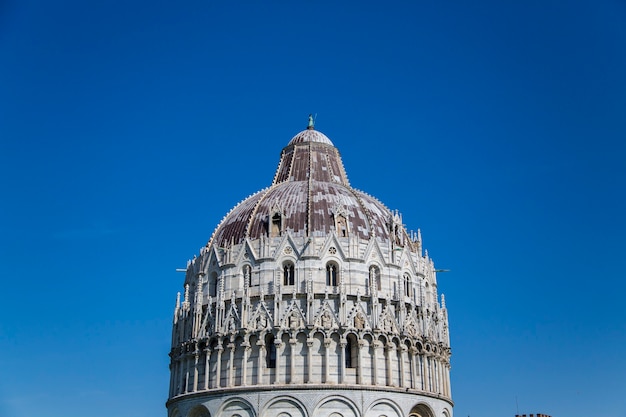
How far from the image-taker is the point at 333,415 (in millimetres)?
51594

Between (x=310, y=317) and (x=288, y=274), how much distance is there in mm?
4468

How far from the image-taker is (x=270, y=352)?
177 ft

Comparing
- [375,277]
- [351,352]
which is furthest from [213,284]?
[375,277]

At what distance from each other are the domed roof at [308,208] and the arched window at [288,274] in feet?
8.70

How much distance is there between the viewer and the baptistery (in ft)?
173

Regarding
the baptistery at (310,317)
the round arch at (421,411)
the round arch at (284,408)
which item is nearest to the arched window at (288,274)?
the baptistery at (310,317)

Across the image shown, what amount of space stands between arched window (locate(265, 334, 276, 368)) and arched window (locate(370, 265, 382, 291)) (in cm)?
896

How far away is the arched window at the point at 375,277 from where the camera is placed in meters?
56.9

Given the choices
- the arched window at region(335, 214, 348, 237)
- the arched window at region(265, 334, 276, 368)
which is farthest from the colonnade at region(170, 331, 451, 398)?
the arched window at region(335, 214, 348, 237)

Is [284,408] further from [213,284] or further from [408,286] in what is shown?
[408,286]

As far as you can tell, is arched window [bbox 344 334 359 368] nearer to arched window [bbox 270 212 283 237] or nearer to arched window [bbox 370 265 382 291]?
arched window [bbox 370 265 382 291]

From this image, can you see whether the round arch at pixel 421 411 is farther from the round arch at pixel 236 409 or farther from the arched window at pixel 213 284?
the arched window at pixel 213 284

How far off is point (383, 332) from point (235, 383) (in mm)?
11478
